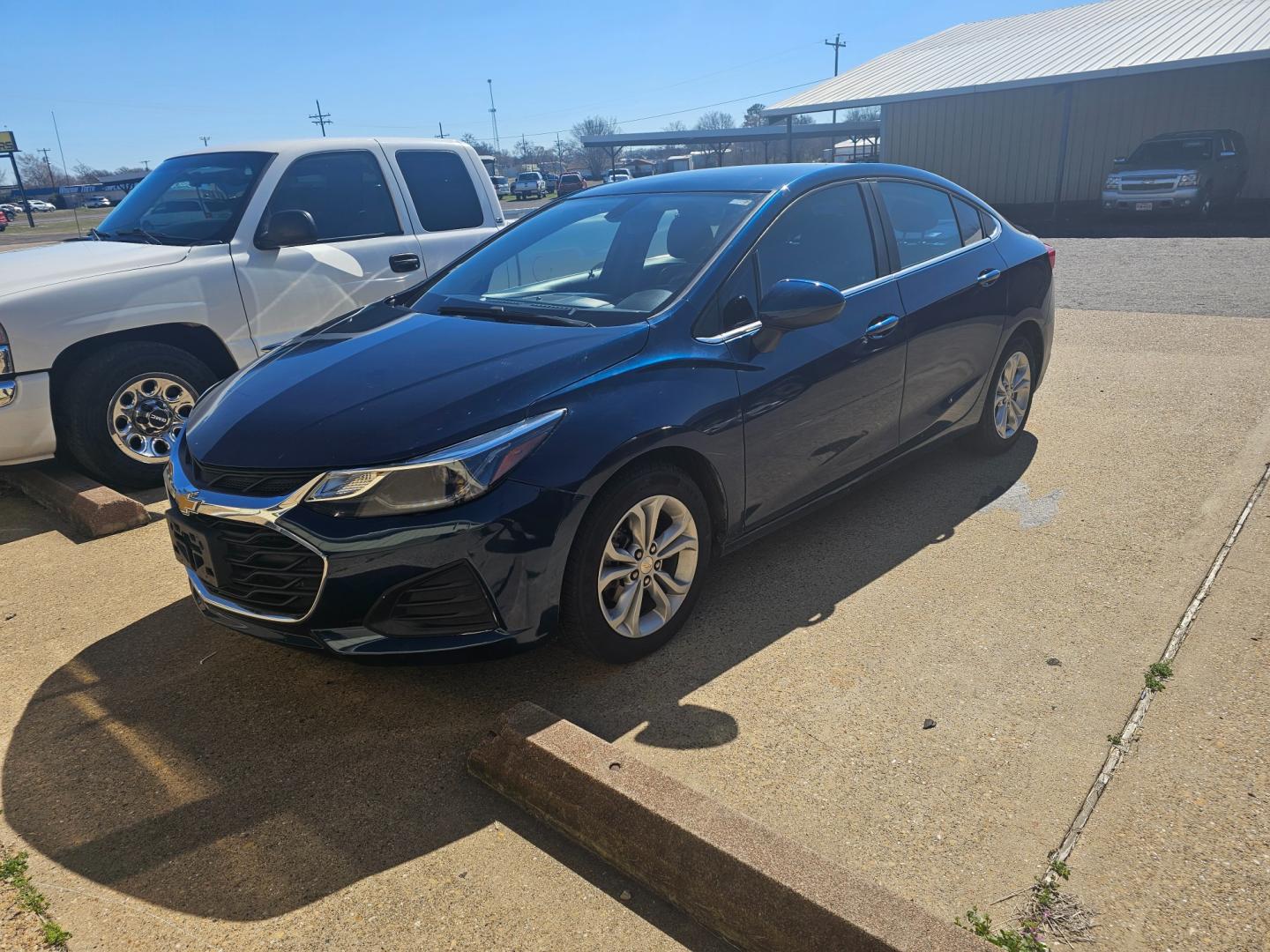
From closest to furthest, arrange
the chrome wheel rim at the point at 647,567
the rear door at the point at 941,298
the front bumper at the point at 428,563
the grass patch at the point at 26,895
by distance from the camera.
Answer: the grass patch at the point at 26,895 → the front bumper at the point at 428,563 → the chrome wheel rim at the point at 647,567 → the rear door at the point at 941,298

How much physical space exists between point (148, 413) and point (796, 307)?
390 centimetres

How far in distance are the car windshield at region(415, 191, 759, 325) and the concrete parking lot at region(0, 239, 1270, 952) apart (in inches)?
51.5

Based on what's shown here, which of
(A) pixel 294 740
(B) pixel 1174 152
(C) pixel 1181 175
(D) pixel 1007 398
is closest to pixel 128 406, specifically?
(A) pixel 294 740

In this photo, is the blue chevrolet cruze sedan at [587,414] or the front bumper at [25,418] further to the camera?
the front bumper at [25,418]

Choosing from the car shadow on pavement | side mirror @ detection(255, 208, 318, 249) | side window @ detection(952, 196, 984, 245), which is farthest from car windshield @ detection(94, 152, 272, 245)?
side window @ detection(952, 196, 984, 245)

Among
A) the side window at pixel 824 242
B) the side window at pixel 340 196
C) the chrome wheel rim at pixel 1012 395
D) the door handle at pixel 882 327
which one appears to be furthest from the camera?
the side window at pixel 340 196

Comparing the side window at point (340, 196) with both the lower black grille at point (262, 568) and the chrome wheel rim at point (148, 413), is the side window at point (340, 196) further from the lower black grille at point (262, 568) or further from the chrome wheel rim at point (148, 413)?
the lower black grille at point (262, 568)

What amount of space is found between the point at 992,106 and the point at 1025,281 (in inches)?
953

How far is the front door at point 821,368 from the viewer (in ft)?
11.6

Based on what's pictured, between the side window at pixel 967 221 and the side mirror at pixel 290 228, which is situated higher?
the side mirror at pixel 290 228

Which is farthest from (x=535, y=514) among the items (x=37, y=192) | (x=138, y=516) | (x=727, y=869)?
(x=37, y=192)

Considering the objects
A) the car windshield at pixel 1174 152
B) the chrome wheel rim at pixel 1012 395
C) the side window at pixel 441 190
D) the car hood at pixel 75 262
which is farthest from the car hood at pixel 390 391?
the car windshield at pixel 1174 152

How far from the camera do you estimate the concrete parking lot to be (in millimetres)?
2275

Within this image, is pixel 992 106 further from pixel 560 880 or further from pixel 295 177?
pixel 560 880
